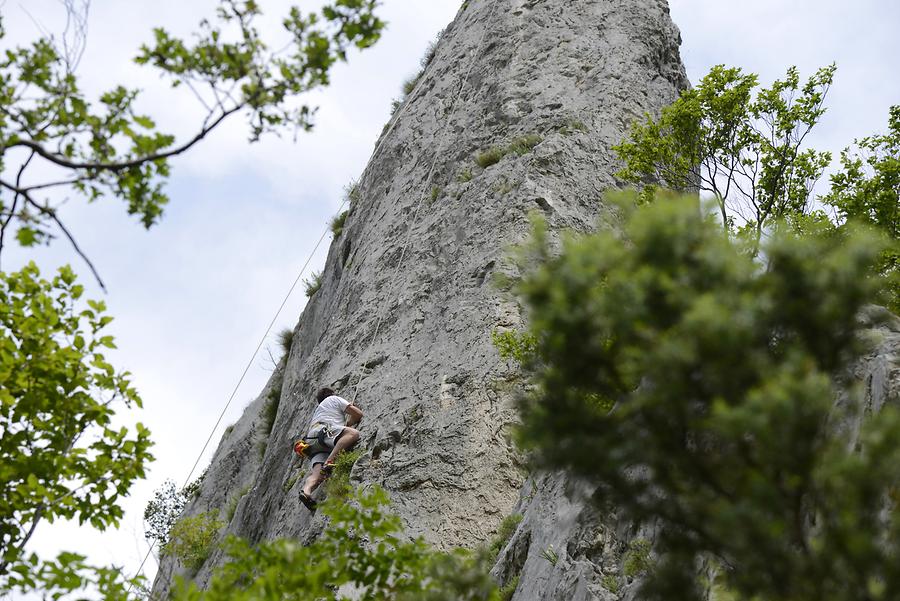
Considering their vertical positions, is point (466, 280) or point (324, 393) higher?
point (466, 280)

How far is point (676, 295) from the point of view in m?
3.97

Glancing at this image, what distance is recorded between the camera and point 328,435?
13.1 m

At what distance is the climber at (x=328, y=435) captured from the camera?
12.9 meters

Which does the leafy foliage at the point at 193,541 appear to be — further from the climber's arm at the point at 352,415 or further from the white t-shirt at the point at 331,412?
the climber's arm at the point at 352,415

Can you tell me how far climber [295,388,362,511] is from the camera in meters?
12.9

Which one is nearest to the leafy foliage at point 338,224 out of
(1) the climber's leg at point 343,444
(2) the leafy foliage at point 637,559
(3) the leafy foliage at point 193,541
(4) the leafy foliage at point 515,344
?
(3) the leafy foliage at point 193,541

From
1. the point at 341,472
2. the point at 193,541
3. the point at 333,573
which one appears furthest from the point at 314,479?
the point at 193,541

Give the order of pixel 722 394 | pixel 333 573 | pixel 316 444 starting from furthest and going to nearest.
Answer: pixel 316 444 → pixel 333 573 → pixel 722 394

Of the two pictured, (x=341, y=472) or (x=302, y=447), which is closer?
(x=341, y=472)

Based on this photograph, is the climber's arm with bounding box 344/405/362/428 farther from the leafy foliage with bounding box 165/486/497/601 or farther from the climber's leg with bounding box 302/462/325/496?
the leafy foliage with bounding box 165/486/497/601

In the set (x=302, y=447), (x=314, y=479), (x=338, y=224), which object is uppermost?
→ (x=338, y=224)

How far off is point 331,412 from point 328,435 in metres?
0.37

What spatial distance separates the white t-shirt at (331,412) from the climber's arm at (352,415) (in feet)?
0.36

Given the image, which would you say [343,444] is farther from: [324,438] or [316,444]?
[316,444]
